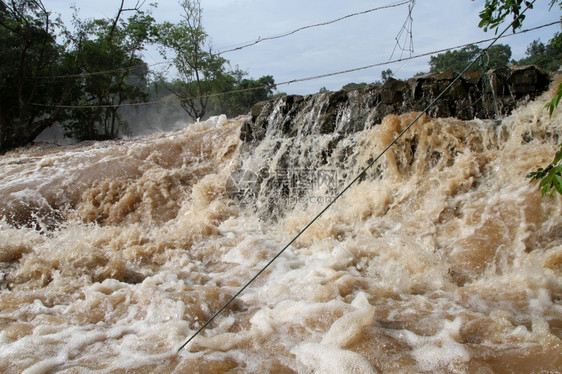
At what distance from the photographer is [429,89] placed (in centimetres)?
518

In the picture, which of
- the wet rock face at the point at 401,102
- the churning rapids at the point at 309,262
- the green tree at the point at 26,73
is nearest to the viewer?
the churning rapids at the point at 309,262

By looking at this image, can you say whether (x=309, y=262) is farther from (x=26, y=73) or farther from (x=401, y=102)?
(x=26, y=73)

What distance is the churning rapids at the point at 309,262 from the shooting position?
7.60 feet

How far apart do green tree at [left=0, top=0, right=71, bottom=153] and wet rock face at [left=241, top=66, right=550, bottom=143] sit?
9.82m

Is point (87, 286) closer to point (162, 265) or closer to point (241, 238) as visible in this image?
point (162, 265)

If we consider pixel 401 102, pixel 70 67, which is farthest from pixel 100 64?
pixel 401 102

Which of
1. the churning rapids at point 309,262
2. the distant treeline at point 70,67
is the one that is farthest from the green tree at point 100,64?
the churning rapids at point 309,262

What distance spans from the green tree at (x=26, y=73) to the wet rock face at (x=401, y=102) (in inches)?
387

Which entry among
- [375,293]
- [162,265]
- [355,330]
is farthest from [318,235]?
[355,330]

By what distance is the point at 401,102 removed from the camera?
5.31m

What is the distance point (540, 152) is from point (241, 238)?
127 inches

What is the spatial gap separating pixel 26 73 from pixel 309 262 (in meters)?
12.7

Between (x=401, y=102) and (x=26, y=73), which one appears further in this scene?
(x=26, y=73)

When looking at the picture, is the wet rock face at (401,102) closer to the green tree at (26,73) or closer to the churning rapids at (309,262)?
the churning rapids at (309,262)
